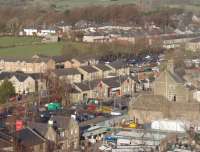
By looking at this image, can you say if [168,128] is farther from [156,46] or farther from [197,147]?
[156,46]

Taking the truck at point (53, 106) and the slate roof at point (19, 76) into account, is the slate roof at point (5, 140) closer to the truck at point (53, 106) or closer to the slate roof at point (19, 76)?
the truck at point (53, 106)

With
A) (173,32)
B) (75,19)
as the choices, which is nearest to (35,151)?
(173,32)

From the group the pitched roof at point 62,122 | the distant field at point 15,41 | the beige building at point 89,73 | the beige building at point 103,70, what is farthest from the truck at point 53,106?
the distant field at point 15,41

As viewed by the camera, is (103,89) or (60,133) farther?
(103,89)

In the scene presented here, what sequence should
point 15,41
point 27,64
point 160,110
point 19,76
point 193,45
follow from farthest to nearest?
point 15,41, point 193,45, point 27,64, point 19,76, point 160,110

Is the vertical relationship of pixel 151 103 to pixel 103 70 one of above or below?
above

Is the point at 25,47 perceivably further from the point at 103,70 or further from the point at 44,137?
the point at 44,137

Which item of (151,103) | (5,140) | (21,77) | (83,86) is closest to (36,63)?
(21,77)
